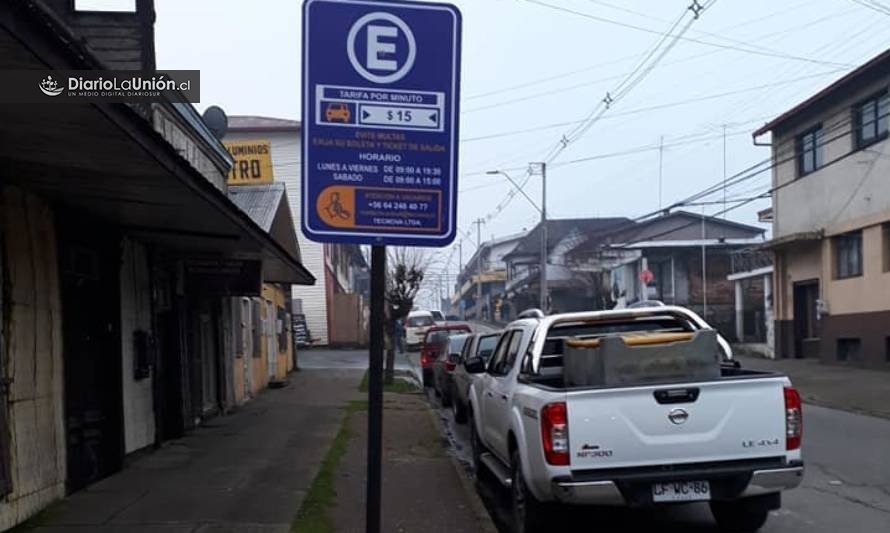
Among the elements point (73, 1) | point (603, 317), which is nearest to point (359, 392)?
point (73, 1)

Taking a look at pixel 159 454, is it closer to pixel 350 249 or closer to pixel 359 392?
pixel 359 392

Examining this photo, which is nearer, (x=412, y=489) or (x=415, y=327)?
(x=412, y=489)

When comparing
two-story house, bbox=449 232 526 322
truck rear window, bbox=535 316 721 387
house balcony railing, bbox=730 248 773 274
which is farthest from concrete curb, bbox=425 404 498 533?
two-story house, bbox=449 232 526 322

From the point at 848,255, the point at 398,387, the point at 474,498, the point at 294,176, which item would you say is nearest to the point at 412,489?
Result: the point at 474,498

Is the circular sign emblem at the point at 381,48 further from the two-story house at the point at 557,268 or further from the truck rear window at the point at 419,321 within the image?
the two-story house at the point at 557,268

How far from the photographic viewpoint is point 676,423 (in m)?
6.43

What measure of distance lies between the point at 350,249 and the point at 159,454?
155ft

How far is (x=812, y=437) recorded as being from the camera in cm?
1355

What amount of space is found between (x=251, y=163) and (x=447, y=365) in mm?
11691

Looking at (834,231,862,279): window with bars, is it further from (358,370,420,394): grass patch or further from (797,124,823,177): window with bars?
(358,370,420,394): grass patch

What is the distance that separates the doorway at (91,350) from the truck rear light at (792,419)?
21.3ft

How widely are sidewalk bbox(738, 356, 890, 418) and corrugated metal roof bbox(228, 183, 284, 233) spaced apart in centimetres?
1210

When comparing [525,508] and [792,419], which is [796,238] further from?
[525,508]

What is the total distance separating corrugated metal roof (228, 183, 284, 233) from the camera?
19.2 metres
